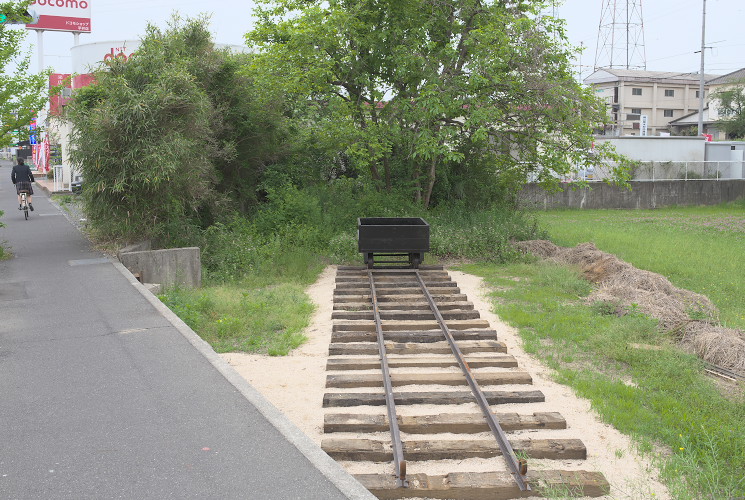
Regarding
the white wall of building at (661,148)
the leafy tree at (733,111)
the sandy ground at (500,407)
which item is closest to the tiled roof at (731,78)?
the leafy tree at (733,111)

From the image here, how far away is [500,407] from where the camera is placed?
753cm

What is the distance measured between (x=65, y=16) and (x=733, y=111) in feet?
181

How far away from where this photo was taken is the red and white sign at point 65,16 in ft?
129

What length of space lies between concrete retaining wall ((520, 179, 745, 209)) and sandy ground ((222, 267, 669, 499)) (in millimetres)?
24480

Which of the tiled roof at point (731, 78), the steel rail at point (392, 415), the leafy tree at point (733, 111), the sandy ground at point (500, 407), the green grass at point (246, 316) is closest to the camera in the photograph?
the steel rail at point (392, 415)

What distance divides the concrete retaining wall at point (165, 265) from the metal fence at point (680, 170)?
26772 millimetres

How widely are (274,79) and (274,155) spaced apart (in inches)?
145

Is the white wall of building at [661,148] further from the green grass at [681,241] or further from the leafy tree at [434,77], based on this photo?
the leafy tree at [434,77]

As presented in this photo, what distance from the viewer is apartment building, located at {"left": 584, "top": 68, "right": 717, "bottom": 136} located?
7294 cm

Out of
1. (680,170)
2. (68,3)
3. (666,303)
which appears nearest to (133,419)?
(666,303)

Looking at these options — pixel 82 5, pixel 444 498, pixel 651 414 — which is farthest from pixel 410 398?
pixel 82 5

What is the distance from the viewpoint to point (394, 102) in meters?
20.2

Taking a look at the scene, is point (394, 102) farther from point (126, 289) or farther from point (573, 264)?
point (126, 289)

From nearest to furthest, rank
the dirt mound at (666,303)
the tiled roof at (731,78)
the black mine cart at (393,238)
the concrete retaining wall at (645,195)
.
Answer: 1. the dirt mound at (666,303)
2. the black mine cart at (393,238)
3. the concrete retaining wall at (645,195)
4. the tiled roof at (731,78)
